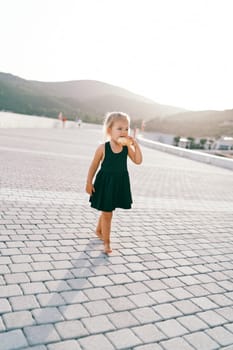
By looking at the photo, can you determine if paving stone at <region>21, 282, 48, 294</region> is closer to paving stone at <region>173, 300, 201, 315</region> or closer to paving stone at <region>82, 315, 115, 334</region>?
paving stone at <region>82, 315, 115, 334</region>

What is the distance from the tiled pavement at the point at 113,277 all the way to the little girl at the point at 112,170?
0.56m

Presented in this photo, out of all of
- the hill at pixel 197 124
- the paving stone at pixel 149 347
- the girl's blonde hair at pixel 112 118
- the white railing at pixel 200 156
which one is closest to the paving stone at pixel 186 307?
the paving stone at pixel 149 347

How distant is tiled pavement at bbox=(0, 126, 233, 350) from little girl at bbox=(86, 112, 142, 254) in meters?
0.56

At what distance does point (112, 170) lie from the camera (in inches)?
155

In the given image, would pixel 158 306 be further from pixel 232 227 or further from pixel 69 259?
pixel 232 227

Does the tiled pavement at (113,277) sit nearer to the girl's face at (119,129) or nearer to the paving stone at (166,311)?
the paving stone at (166,311)

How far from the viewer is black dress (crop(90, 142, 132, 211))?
391 centimetres

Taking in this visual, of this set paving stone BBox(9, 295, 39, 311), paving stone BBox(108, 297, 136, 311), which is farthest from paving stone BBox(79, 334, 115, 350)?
paving stone BBox(9, 295, 39, 311)

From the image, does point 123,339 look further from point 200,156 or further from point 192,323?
point 200,156

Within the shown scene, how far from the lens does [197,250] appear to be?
454 cm

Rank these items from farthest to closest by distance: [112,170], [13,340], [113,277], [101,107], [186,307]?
[101,107], [112,170], [113,277], [186,307], [13,340]

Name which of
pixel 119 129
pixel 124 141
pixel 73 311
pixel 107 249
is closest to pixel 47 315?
pixel 73 311

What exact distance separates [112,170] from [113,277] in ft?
3.83

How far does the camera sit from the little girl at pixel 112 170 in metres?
3.88
